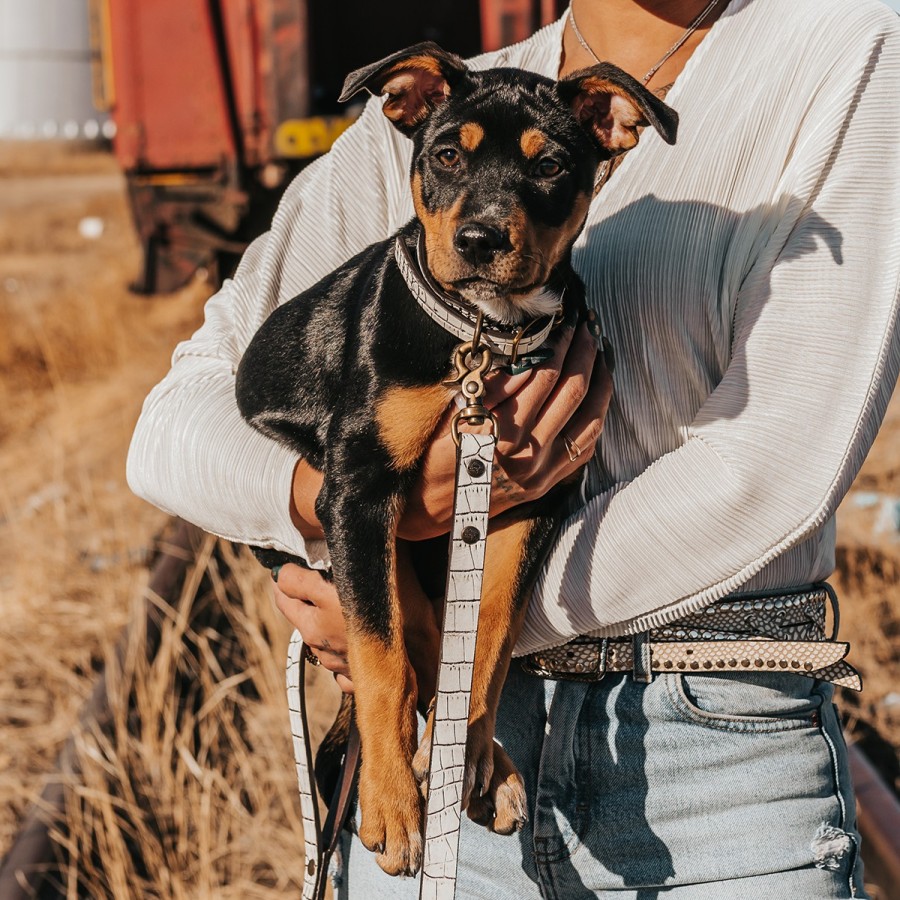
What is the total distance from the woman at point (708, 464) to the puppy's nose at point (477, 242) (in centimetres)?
20

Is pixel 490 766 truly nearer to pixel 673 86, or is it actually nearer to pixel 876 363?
pixel 876 363

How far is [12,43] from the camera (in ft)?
39.3

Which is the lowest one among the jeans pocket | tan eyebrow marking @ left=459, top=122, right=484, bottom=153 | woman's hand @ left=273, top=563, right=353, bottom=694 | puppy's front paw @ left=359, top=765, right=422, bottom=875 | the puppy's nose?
puppy's front paw @ left=359, top=765, right=422, bottom=875

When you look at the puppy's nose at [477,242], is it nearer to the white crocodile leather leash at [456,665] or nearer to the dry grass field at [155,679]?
the white crocodile leather leash at [456,665]

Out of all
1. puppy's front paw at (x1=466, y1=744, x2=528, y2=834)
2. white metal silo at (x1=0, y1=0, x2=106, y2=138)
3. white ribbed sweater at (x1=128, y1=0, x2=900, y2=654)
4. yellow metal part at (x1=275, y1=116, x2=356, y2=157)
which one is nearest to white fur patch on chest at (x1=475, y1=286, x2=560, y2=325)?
white ribbed sweater at (x1=128, y1=0, x2=900, y2=654)

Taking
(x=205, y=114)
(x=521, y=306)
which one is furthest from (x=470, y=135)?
(x=205, y=114)

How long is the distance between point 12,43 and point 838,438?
12.2 meters

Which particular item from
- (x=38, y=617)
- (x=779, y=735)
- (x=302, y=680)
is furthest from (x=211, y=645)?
(x=779, y=735)

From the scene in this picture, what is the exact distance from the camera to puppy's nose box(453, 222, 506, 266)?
1809 mm

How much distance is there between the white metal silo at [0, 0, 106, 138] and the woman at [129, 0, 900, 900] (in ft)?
36.5

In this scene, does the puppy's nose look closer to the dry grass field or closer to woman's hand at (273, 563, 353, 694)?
woman's hand at (273, 563, 353, 694)

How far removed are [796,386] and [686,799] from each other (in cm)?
62

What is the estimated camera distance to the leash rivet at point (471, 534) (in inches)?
65.9

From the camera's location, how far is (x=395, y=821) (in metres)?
1.74
